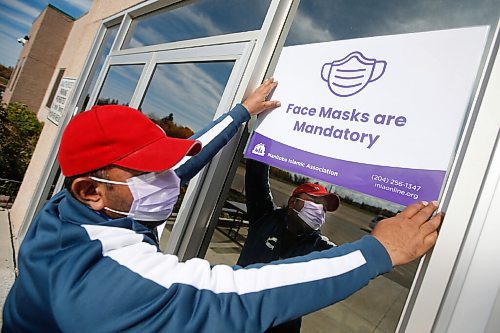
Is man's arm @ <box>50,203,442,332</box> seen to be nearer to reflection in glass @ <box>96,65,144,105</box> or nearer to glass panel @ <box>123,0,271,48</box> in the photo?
glass panel @ <box>123,0,271,48</box>

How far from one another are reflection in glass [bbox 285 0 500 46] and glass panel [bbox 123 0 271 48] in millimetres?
392

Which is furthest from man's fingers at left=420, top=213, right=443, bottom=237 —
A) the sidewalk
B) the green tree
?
the green tree

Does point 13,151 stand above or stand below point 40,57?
below

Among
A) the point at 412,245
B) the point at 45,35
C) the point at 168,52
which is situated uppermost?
the point at 45,35

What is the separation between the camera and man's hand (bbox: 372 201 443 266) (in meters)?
1.02

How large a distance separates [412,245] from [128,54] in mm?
3587

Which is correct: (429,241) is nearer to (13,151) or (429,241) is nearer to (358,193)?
(358,193)

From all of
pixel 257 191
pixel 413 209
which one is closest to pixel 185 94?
pixel 257 191

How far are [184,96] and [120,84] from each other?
1543 mm

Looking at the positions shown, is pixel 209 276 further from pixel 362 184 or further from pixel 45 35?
pixel 45 35

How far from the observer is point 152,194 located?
1313mm

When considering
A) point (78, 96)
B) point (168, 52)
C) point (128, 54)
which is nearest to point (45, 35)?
point (78, 96)

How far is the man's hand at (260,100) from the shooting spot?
1840 mm

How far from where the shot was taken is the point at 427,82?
3.86 ft
